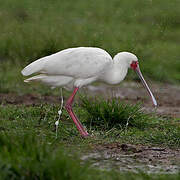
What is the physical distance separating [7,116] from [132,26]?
846cm

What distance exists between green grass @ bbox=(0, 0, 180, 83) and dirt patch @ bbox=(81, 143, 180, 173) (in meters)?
3.65

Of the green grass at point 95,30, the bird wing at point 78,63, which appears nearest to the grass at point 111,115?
the bird wing at point 78,63

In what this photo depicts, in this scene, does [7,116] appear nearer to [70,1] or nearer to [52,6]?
[52,6]

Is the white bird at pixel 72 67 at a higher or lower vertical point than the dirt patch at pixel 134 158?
higher

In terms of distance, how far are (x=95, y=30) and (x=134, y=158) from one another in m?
8.84

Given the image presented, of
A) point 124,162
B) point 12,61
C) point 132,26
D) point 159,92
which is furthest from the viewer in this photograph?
point 132,26

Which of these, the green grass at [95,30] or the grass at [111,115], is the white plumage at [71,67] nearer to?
the grass at [111,115]

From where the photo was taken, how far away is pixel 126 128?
782 centimetres

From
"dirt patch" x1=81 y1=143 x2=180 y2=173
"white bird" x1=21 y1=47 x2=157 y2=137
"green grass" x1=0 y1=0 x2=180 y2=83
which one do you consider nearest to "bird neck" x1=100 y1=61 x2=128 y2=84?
"white bird" x1=21 y1=47 x2=157 y2=137

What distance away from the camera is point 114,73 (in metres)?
7.93

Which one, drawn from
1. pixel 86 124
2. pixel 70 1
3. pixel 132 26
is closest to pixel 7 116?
pixel 86 124

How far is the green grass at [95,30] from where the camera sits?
41.7ft

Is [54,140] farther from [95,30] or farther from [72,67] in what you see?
[95,30]

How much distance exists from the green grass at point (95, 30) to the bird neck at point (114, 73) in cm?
220
